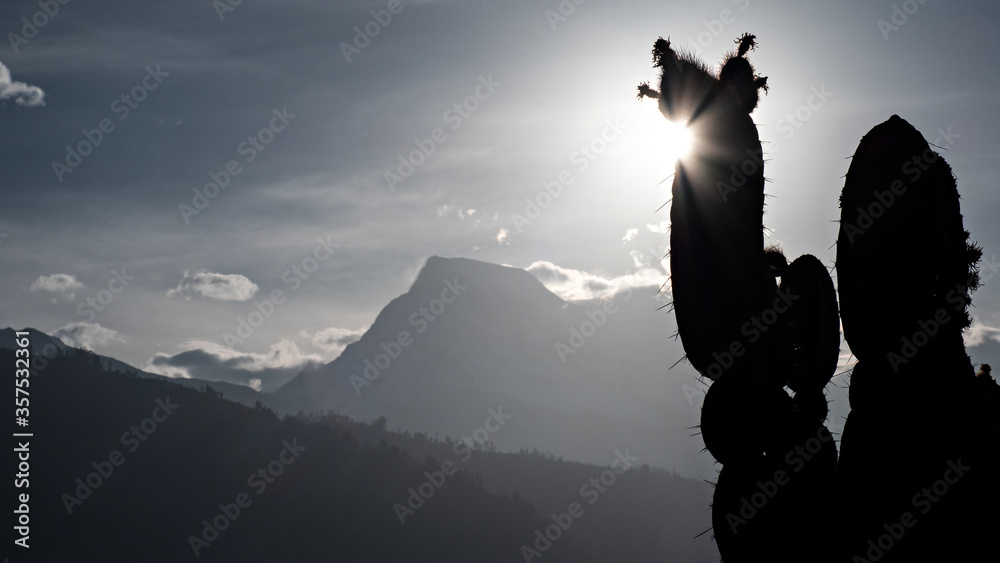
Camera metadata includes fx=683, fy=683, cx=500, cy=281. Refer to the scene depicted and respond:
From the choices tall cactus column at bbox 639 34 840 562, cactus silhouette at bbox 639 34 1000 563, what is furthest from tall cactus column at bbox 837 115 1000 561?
tall cactus column at bbox 639 34 840 562

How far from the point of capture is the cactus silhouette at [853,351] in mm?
5078

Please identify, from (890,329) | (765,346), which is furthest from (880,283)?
(765,346)

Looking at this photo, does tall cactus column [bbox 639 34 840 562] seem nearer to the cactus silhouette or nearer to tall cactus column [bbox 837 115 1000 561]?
the cactus silhouette

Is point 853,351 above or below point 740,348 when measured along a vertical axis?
above

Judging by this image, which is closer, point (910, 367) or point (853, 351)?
point (910, 367)

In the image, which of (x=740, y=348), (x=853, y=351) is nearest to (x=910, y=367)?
(x=853, y=351)

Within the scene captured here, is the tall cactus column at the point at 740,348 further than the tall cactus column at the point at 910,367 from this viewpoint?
Yes

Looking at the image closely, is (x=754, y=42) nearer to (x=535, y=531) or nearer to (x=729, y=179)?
(x=729, y=179)

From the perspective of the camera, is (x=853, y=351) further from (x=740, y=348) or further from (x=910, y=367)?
(x=740, y=348)

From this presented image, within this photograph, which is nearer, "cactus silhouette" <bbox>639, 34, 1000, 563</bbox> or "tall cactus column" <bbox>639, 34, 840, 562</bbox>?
"cactus silhouette" <bbox>639, 34, 1000, 563</bbox>

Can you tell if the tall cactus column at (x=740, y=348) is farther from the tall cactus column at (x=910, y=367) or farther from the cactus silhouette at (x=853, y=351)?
the tall cactus column at (x=910, y=367)

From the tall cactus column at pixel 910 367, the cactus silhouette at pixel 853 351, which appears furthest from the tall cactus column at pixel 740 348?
the tall cactus column at pixel 910 367

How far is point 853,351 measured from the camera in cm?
551

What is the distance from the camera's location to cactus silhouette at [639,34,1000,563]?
5.08 meters
